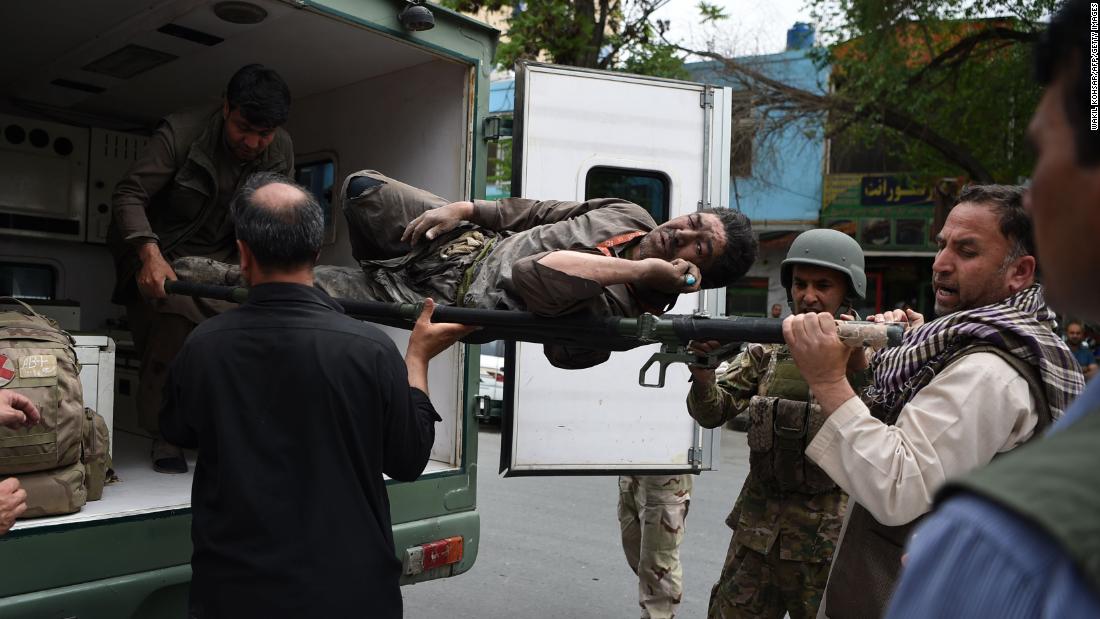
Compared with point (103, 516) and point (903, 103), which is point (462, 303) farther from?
point (903, 103)

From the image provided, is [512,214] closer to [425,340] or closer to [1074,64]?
[425,340]

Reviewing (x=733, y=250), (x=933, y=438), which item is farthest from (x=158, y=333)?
(x=933, y=438)

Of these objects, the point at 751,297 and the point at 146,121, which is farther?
the point at 751,297

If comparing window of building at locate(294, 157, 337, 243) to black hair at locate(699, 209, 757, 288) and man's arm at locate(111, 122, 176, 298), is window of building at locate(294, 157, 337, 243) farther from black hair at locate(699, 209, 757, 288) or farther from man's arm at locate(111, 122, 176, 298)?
black hair at locate(699, 209, 757, 288)

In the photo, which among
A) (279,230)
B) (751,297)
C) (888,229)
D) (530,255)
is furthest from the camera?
(751,297)

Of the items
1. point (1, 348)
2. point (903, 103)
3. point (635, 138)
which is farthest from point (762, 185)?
point (1, 348)

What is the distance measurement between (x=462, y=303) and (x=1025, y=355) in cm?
172

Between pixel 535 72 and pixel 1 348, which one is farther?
pixel 535 72

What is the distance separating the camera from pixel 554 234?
9.57 feet

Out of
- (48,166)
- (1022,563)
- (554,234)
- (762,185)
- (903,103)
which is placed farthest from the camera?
(762,185)

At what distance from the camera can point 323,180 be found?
180 inches

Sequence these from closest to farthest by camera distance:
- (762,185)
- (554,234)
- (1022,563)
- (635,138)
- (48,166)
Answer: (1022,563), (554,234), (635,138), (48,166), (762,185)

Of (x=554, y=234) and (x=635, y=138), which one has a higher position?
(x=635, y=138)

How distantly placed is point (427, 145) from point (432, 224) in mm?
969
